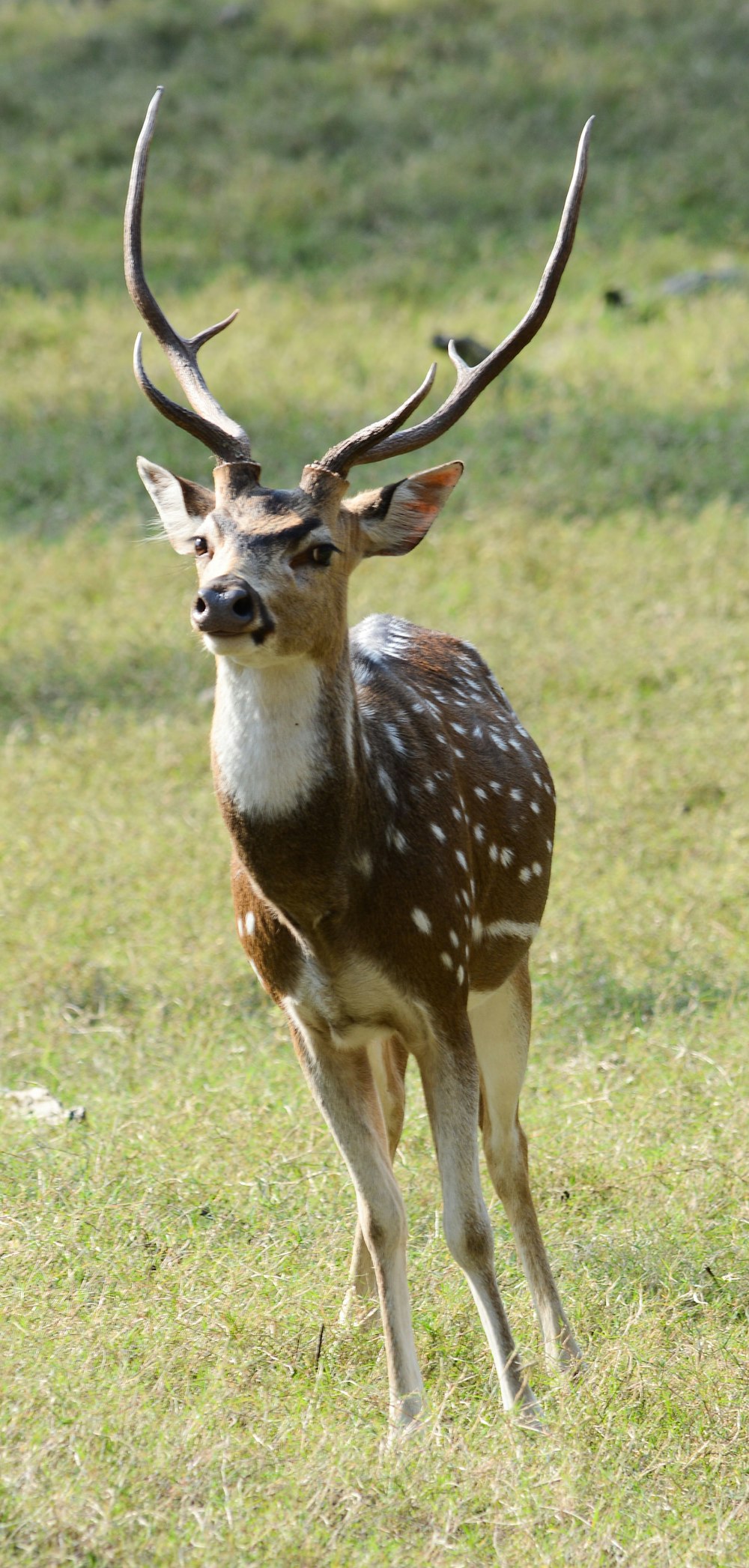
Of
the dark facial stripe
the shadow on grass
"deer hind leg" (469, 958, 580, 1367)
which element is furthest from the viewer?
the shadow on grass

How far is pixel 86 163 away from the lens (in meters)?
16.6

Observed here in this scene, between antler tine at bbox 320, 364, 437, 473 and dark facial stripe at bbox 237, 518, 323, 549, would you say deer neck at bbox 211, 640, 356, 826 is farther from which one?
antler tine at bbox 320, 364, 437, 473

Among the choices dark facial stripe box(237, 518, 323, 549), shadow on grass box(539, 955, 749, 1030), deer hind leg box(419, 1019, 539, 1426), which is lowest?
shadow on grass box(539, 955, 749, 1030)

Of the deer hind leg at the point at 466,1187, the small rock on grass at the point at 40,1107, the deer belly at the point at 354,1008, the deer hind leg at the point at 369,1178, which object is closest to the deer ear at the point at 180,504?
the deer belly at the point at 354,1008

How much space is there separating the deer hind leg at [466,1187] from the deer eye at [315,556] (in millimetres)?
1142

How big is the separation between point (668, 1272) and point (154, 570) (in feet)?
22.2

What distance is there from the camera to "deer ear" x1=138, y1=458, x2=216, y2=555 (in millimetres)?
4098

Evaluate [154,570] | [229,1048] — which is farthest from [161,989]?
[154,570]

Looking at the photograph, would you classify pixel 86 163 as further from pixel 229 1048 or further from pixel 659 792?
pixel 229 1048

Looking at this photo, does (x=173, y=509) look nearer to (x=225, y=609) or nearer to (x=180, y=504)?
(x=180, y=504)

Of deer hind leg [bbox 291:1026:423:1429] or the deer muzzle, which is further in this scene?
deer hind leg [bbox 291:1026:423:1429]

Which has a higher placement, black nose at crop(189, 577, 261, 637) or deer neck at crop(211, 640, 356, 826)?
black nose at crop(189, 577, 261, 637)

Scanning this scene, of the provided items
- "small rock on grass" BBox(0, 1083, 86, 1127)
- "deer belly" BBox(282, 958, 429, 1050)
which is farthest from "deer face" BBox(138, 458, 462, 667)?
"small rock on grass" BBox(0, 1083, 86, 1127)

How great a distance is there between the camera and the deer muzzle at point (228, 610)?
3.45m
